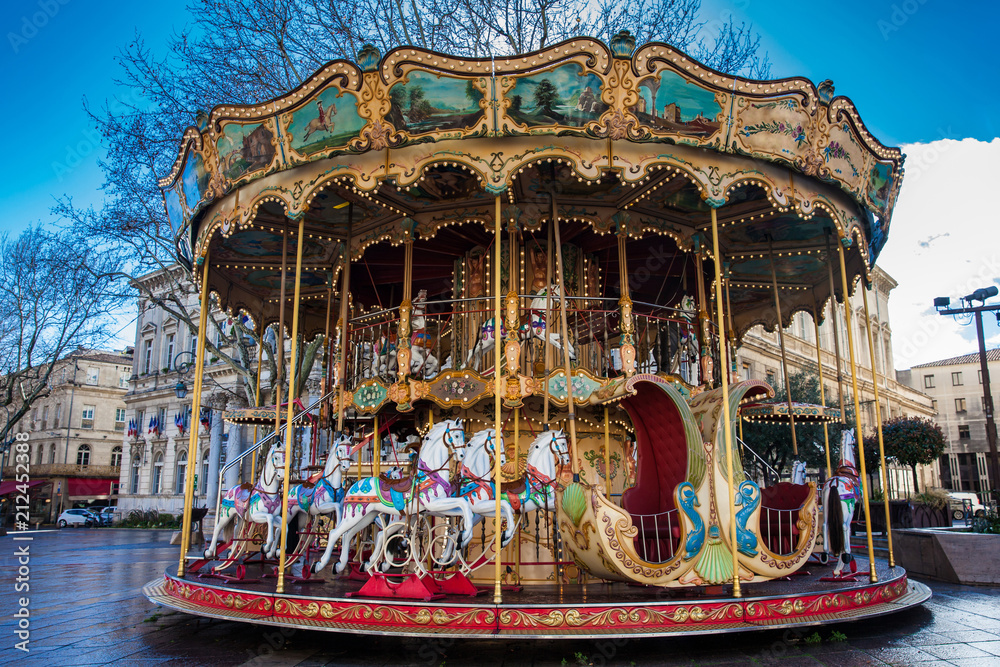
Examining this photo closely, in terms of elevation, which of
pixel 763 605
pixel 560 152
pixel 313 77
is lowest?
pixel 763 605

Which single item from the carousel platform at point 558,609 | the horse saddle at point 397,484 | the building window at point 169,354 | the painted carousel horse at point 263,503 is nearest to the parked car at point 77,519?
the building window at point 169,354

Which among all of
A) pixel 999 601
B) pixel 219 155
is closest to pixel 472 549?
pixel 219 155

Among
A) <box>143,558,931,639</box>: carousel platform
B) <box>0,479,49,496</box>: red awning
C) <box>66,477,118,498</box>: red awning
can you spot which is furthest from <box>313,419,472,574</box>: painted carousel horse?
<box>66,477,118,498</box>: red awning

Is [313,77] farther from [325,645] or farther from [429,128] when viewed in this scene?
[325,645]

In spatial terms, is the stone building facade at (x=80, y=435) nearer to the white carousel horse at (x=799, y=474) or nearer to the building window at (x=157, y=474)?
the building window at (x=157, y=474)

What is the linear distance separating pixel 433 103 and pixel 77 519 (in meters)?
43.5

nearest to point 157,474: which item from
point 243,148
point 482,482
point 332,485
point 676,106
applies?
point 332,485

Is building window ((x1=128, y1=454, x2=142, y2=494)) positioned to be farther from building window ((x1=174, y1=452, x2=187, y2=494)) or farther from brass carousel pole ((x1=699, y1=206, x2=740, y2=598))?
brass carousel pole ((x1=699, y1=206, x2=740, y2=598))

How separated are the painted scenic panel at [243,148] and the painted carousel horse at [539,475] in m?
5.04

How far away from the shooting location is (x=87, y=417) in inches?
2130

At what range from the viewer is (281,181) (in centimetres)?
882

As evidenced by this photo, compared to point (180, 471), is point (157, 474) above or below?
below

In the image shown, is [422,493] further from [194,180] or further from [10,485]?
[10,485]

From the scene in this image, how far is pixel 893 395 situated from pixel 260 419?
161ft
